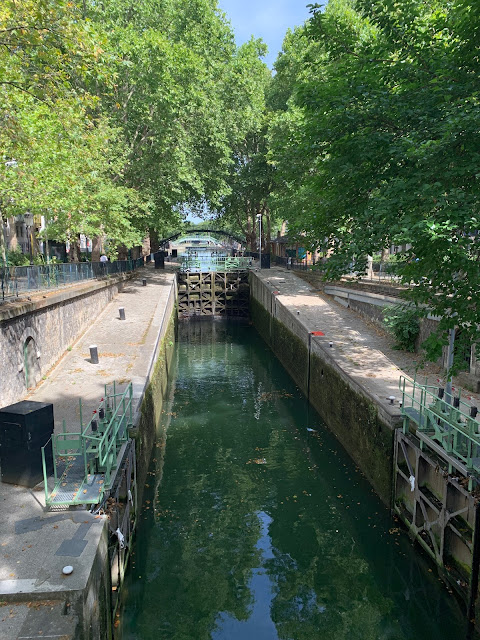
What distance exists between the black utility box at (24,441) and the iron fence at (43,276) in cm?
582

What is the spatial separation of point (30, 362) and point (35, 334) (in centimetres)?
105

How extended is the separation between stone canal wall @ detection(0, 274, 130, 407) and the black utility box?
3.47 m

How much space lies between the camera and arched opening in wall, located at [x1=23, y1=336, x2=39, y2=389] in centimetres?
1326

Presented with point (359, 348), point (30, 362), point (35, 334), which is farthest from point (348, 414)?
point (35, 334)

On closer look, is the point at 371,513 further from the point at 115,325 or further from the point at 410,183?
the point at 115,325

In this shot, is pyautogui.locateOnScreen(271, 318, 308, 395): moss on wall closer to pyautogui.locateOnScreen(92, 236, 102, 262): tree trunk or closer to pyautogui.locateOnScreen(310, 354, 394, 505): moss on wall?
pyautogui.locateOnScreen(310, 354, 394, 505): moss on wall

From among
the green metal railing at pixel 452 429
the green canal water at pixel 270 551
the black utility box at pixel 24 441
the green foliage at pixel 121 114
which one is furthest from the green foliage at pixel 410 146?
the black utility box at pixel 24 441

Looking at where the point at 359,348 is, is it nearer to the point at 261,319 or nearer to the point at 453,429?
the point at 453,429

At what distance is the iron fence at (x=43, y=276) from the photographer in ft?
47.2

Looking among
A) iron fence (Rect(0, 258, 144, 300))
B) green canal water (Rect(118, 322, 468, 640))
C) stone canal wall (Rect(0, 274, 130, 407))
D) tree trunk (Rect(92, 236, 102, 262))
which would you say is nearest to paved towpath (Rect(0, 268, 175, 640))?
stone canal wall (Rect(0, 274, 130, 407))

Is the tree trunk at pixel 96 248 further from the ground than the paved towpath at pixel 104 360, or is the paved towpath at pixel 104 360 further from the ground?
the tree trunk at pixel 96 248

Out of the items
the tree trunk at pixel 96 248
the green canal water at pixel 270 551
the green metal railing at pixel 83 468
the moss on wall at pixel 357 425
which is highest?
the tree trunk at pixel 96 248

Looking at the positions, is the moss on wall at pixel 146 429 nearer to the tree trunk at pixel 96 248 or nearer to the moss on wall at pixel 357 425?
the moss on wall at pixel 357 425

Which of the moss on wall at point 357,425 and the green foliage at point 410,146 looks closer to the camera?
the green foliage at point 410,146
